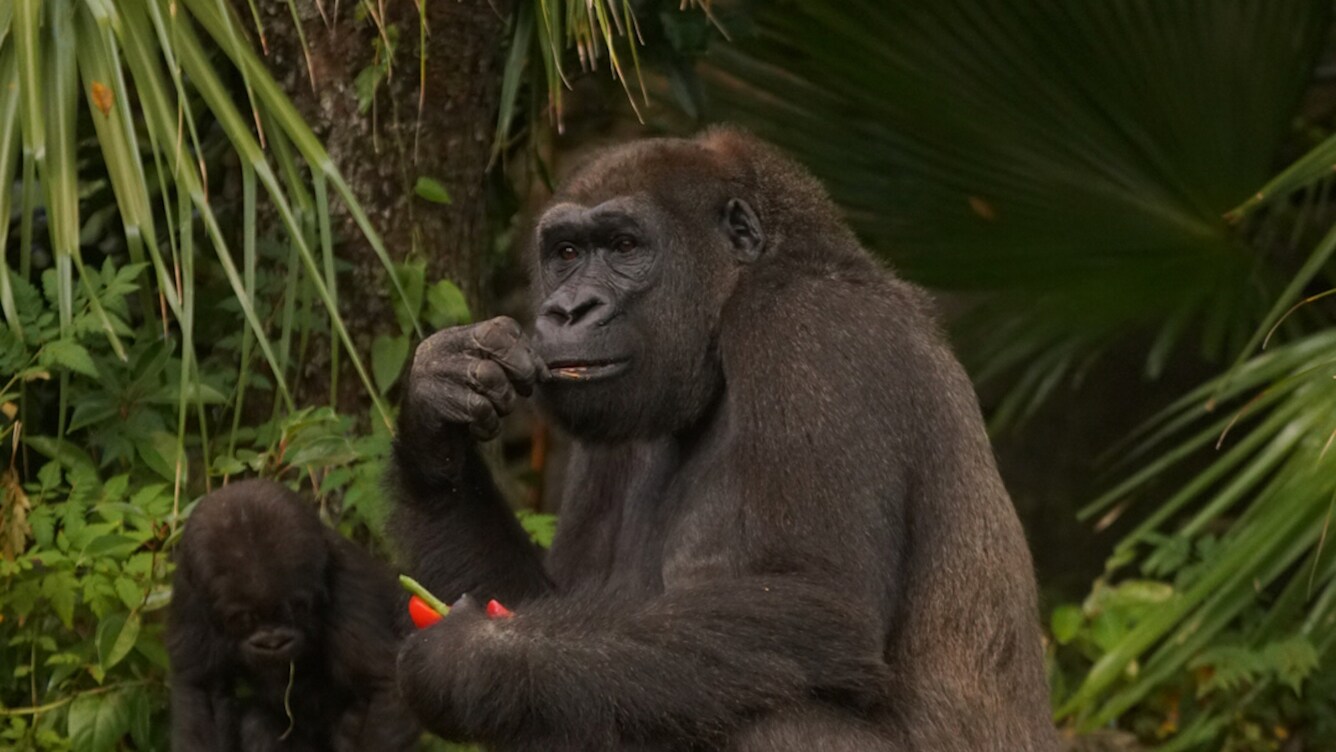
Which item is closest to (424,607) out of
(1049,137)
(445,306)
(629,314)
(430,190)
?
(629,314)

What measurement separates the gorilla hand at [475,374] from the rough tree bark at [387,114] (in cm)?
145

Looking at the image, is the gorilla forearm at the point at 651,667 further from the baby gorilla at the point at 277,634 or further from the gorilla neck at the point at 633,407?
the baby gorilla at the point at 277,634

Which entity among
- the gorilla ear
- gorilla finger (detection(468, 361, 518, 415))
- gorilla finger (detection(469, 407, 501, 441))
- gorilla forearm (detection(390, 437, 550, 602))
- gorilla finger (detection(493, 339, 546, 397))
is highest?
the gorilla ear

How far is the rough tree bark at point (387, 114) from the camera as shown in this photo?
17.1ft

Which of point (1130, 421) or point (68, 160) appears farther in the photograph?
point (1130, 421)

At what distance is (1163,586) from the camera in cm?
639

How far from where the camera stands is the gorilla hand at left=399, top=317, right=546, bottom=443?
147 inches

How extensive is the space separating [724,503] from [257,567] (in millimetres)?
1503

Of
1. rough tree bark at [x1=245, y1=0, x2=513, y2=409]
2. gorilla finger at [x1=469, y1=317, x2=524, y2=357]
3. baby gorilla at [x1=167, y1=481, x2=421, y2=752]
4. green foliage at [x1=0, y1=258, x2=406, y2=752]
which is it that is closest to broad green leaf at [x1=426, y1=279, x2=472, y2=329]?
rough tree bark at [x1=245, y1=0, x2=513, y2=409]

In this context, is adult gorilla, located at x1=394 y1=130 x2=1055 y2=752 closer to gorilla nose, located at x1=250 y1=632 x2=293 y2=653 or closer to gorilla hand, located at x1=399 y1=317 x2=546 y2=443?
gorilla hand, located at x1=399 y1=317 x2=546 y2=443

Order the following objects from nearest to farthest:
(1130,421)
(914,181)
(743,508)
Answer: (743,508) → (914,181) → (1130,421)

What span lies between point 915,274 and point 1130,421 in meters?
2.56

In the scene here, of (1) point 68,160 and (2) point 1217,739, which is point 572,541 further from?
(2) point 1217,739

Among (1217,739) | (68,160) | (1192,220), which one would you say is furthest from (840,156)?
(68,160)
